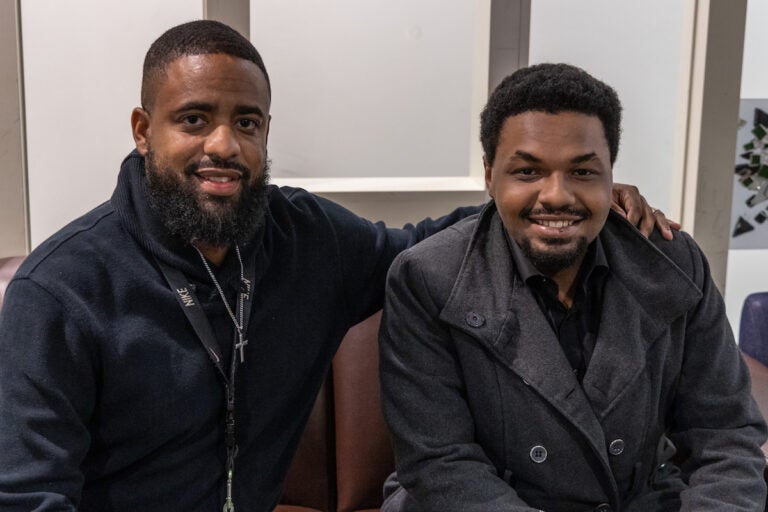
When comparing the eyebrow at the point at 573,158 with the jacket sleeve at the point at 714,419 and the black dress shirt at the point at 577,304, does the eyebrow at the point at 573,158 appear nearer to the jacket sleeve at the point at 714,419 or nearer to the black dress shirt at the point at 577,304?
the black dress shirt at the point at 577,304

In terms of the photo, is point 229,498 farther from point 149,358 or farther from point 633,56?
point 633,56

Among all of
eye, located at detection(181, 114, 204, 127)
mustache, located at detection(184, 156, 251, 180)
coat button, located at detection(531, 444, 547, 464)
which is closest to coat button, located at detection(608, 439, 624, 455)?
coat button, located at detection(531, 444, 547, 464)

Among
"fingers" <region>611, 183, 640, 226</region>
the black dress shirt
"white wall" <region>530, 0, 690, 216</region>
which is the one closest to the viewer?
the black dress shirt

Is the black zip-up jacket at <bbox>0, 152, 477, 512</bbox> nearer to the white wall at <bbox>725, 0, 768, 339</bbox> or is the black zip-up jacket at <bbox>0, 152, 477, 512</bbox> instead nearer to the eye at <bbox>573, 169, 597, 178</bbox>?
the eye at <bbox>573, 169, 597, 178</bbox>

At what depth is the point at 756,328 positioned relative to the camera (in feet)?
8.47

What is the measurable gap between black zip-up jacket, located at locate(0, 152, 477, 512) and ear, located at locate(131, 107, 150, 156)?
3 centimetres

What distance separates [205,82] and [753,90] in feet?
10.6

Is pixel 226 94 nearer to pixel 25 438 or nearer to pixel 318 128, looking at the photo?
pixel 25 438

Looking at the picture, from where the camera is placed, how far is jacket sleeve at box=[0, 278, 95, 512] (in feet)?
4.13

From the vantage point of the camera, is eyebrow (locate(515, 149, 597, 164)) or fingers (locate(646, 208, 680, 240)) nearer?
eyebrow (locate(515, 149, 597, 164))

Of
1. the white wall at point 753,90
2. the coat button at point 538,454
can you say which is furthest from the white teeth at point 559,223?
the white wall at point 753,90

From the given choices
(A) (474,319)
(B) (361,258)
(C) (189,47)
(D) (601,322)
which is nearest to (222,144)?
(C) (189,47)

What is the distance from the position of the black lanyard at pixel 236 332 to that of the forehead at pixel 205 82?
30cm

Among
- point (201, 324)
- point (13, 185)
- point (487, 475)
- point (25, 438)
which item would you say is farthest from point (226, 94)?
point (13, 185)
